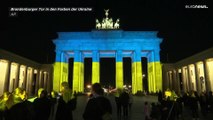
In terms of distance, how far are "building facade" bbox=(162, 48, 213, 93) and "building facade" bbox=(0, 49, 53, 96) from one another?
31301 mm

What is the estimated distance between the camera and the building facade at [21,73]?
3675 cm

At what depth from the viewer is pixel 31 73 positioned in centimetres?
5169

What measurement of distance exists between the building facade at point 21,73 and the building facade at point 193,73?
3130 centimetres

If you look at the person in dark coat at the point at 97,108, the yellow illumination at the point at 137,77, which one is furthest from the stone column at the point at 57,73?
the person in dark coat at the point at 97,108

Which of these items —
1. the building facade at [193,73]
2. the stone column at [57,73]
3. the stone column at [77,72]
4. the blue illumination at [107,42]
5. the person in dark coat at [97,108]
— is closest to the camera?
the person in dark coat at [97,108]

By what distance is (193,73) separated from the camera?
156 ft

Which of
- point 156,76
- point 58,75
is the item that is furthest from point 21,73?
point 156,76

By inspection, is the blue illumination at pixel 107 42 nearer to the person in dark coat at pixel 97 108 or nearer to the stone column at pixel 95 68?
the stone column at pixel 95 68

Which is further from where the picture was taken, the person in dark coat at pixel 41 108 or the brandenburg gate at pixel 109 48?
the brandenburg gate at pixel 109 48

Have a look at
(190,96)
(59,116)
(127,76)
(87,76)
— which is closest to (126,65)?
(127,76)

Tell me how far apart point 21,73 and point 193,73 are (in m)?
44.8

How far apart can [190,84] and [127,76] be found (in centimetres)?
4067

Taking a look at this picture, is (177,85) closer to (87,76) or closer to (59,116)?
(87,76)

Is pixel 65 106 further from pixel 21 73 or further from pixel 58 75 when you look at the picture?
pixel 58 75
